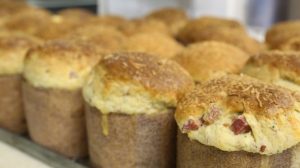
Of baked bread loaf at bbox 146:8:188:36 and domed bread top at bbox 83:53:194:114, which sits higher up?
domed bread top at bbox 83:53:194:114

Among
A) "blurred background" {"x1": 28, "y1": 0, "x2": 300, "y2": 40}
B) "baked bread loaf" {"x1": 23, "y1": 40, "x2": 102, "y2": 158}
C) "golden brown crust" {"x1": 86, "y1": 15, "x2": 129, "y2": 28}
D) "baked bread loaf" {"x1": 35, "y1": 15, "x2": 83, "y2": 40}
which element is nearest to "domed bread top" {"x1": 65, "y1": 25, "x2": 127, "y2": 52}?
"baked bread loaf" {"x1": 35, "y1": 15, "x2": 83, "y2": 40}

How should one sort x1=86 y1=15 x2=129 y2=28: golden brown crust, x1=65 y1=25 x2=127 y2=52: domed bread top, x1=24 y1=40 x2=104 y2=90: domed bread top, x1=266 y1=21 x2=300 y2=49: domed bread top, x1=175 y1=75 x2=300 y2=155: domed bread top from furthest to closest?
x1=86 y1=15 x2=129 y2=28: golden brown crust → x1=266 y1=21 x2=300 y2=49: domed bread top → x1=65 y1=25 x2=127 y2=52: domed bread top → x1=24 y1=40 x2=104 y2=90: domed bread top → x1=175 y1=75 x2=300 y2=155: domed bread top

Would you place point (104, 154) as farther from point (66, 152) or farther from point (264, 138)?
point (264, 138)

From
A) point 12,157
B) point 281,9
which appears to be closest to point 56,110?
point 12,157

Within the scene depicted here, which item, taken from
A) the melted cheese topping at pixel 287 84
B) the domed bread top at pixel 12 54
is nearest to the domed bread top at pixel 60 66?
the domed bread top at pixel 12 54

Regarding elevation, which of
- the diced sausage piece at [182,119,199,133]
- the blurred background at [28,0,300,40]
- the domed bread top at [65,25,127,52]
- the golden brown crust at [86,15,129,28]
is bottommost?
the blurred background at [28,0,300,40]

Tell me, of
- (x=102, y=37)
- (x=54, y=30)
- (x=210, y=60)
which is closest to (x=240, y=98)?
(x=210, y=60)

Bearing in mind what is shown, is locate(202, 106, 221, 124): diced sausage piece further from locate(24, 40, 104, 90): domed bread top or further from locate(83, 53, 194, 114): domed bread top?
locate(24, 40, 104, 90): domed bread top
